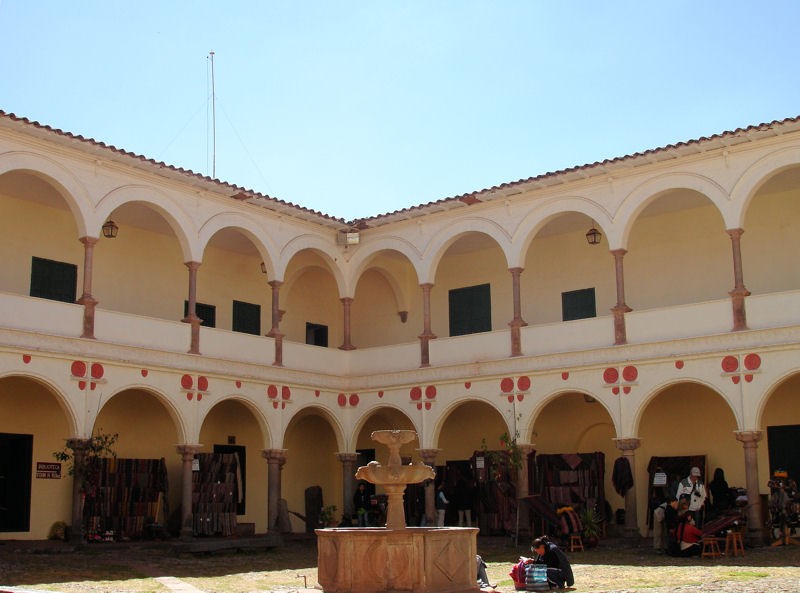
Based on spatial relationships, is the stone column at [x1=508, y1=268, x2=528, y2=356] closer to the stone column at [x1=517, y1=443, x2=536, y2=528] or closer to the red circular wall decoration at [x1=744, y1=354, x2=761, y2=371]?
the stone column at [x1=517, y1=443, x2=536, y2=528]

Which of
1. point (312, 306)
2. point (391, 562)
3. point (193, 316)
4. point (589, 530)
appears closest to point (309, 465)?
point (312, 306)

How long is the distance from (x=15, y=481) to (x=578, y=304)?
11.9 metres

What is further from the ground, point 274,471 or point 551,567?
point 274,471

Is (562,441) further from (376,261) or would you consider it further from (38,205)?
(38,205)

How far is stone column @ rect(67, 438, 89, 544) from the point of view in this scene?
16719 millimetres

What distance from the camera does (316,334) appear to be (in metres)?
25.0

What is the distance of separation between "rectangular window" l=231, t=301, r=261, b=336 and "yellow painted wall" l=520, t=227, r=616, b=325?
244 inches

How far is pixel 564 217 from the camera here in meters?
21.1

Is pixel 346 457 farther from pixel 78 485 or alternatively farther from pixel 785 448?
pixel 785 448

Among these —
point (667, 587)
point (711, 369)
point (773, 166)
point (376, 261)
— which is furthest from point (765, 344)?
point (376, 261)

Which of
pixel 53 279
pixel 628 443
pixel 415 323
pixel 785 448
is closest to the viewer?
pixel 628 443

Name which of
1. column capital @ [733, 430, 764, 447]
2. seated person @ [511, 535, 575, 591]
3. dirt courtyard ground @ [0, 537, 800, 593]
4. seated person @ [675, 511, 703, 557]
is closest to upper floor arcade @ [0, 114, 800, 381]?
column capital @ [733, 430, 764, 447]

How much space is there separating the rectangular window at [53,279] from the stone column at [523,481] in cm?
925

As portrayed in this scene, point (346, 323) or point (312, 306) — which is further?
point (312, 306)
